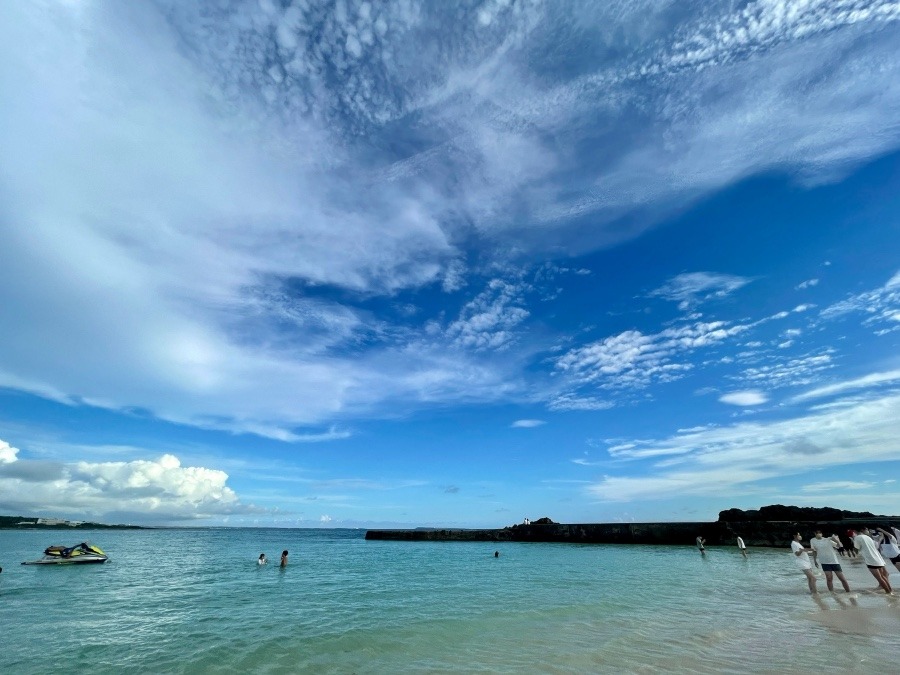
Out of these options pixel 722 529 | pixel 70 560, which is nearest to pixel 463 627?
pixel 70 560

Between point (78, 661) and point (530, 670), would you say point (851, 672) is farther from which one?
point (78, 661)

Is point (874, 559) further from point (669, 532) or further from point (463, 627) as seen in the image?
point (669, 532)

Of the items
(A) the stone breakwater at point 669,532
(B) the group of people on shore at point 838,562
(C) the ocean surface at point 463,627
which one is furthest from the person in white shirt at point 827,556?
(A) the stone breakwater at point 669,532

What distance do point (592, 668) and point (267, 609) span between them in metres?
13.0

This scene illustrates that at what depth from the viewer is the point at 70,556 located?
1348 inches

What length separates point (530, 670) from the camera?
8375 mm

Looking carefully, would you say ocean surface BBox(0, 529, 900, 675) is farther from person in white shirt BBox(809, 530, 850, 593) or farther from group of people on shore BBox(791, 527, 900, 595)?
person in white shirt BBox(809, 530, 850, 593)

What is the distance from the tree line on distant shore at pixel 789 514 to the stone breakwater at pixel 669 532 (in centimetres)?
440

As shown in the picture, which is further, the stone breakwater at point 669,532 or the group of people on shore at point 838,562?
the stone breakwater at point 669,532

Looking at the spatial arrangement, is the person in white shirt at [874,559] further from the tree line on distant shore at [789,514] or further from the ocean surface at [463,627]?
the tree line on distant shore at [789,514]

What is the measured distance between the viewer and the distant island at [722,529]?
45.9 m

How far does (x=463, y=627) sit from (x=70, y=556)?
1500 inches

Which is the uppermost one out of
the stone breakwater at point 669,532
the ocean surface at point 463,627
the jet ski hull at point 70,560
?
the stone breakwater at point 669,532

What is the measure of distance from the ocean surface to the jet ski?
1346 centimetres
